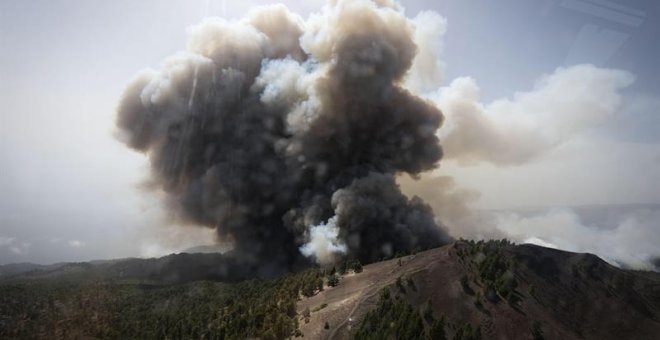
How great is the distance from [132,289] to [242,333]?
32.8 meters

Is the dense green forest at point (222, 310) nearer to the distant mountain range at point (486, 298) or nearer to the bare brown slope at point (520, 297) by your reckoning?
the distant mountain range at point (486, 298)

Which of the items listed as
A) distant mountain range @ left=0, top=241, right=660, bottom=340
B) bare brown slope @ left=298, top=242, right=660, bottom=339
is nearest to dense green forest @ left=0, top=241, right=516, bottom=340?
distant mountain range @ left=0, top=241, right=660, bottom=340

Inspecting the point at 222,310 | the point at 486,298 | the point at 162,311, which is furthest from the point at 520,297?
the point at 162,311

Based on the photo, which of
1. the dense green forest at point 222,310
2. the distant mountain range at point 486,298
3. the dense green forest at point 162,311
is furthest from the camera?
the dense green forest at point 162,311

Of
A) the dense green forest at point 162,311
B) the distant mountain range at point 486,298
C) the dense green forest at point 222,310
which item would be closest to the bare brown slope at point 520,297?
the distant mountain range at point 486,298

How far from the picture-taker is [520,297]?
37875 millimetres

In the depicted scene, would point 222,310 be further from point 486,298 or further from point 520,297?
point 520,297

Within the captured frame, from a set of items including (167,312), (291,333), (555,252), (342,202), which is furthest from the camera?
(342,202)

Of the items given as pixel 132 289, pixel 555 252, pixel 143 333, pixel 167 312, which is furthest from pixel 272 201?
pixel 555 252

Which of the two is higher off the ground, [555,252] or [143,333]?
[555,252]

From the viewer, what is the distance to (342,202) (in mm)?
60938

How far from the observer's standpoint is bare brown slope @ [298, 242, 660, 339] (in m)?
33.5

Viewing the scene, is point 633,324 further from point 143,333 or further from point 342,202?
point 143,333

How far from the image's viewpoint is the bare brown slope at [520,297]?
3347 centimetres
